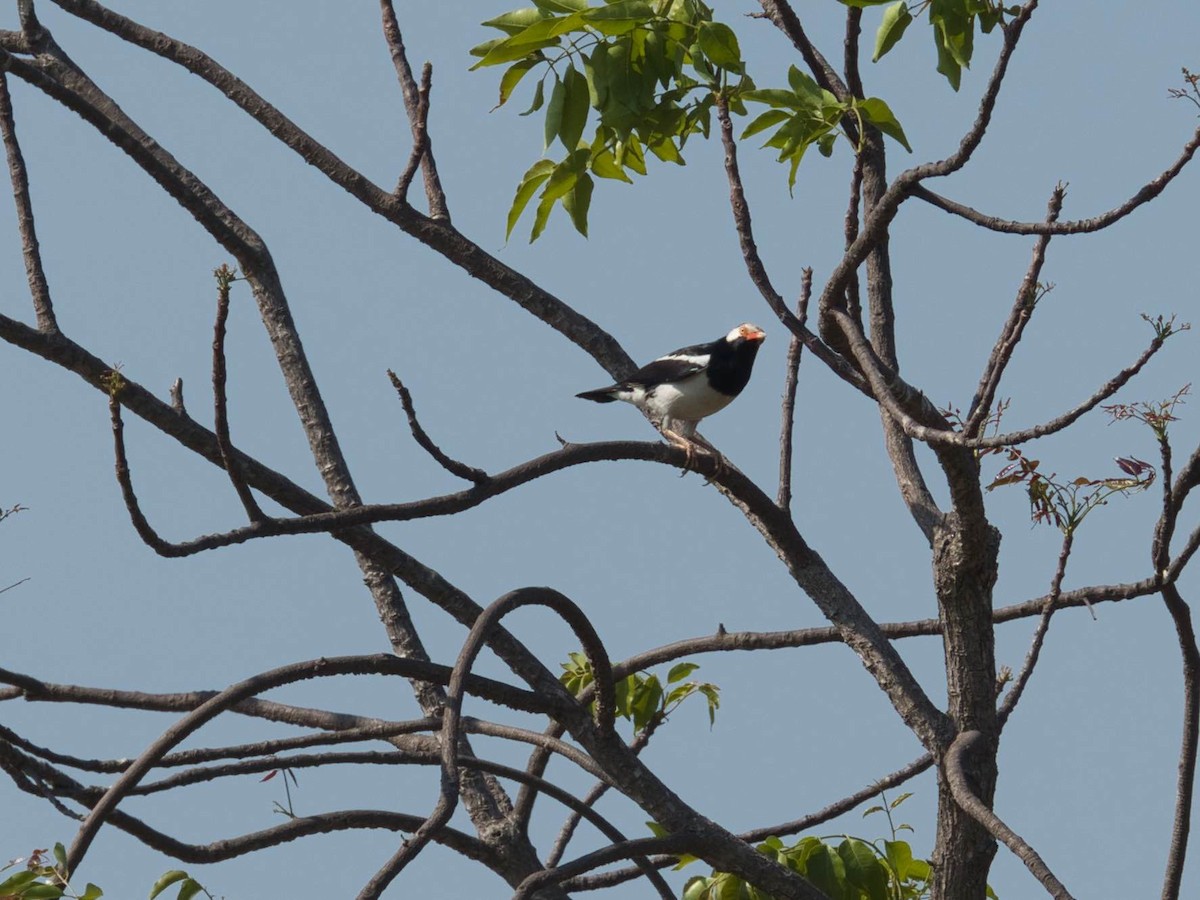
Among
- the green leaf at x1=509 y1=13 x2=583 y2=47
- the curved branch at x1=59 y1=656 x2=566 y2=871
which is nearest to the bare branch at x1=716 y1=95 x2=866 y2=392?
the green leaf at x1=509 y1=13 x2=583 y2=47

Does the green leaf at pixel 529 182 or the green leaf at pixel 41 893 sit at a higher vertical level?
the green leaf at pixel 529 182

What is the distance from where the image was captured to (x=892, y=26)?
4246 mm

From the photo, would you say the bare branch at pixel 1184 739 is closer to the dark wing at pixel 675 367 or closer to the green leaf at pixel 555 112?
the green leaf at pixel 555 112

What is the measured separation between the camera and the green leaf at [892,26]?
425cm

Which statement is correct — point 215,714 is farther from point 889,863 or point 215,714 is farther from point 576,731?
point 889,863

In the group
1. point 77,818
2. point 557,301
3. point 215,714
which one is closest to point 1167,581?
point 557,301

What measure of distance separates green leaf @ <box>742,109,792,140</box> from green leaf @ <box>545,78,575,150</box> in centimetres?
50

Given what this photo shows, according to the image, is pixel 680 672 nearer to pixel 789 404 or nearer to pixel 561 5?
pixel 789 404

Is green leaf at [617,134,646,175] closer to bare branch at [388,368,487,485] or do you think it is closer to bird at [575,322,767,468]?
bare branch at [388,368,487,485]

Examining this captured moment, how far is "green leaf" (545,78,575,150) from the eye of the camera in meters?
4.23

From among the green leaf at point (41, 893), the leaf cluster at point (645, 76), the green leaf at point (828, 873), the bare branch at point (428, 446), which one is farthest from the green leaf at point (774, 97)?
the green leaf at point (41, 893)

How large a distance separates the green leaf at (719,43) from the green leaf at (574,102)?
0.36m

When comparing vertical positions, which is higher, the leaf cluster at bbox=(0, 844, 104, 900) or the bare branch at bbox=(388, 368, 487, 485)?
the bare branch at bbox=(388, 368, 487, 485)

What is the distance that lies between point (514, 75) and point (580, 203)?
56cm
